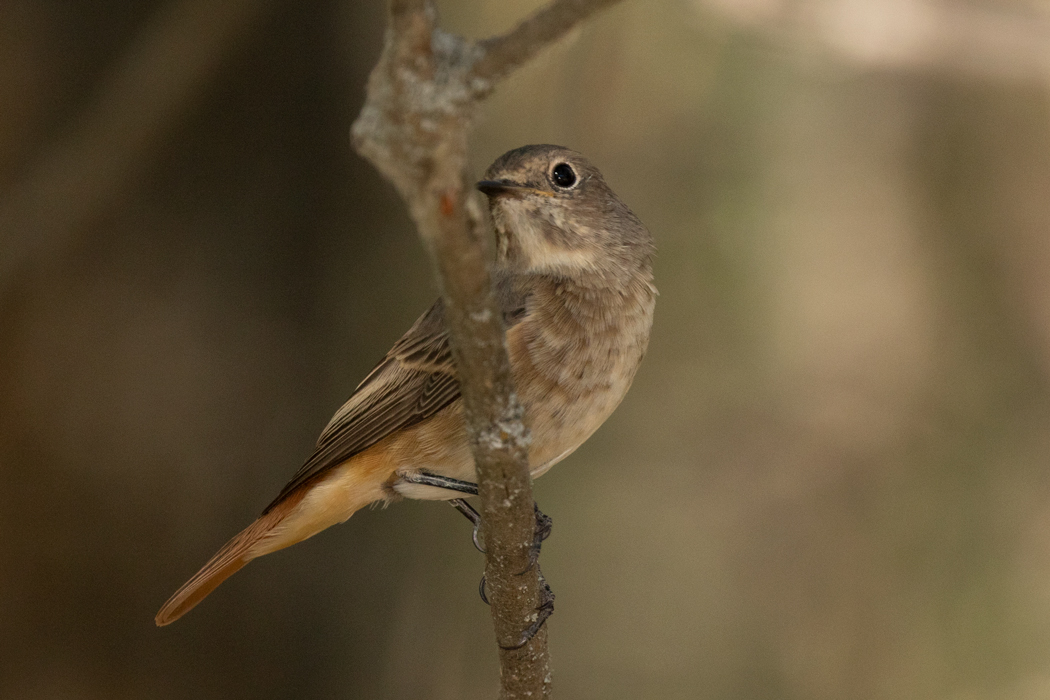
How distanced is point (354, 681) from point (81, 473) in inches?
60.8

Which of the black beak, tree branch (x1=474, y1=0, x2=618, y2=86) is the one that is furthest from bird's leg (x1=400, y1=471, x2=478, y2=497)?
tree branch (x1=474, y1=0, x2=618, y2=86)

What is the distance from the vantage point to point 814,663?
666 centimetres

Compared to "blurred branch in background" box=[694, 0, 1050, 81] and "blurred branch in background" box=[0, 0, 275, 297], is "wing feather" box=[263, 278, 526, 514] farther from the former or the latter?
"blurred branch in background" box=[694, 0, 1050, 81]

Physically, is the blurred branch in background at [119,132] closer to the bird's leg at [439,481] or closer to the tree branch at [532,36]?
the bird's leg at [439,481]

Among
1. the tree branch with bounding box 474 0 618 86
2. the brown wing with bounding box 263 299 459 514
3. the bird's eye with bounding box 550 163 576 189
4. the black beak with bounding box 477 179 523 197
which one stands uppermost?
the bird's eye with bounding box 550 163 576 189

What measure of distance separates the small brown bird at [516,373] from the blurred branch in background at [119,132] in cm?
135

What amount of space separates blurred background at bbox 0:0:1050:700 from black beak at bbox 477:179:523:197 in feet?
4.97

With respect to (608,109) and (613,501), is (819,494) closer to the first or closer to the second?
(613,501)

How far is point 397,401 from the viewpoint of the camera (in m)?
3.56

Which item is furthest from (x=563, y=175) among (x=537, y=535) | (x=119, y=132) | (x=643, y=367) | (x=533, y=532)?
(x=643, y=367)

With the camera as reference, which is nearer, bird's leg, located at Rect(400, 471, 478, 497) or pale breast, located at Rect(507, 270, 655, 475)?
pale breast, located at Rect(507, 270, 655, 475)

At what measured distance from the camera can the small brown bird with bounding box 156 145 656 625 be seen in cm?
335

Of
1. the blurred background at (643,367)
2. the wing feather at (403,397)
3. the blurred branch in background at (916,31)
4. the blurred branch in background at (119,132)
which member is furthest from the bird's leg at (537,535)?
the blurred branch in background at (916,31)

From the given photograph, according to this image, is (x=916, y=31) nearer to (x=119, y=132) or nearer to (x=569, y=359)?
(x=569, y=359)
